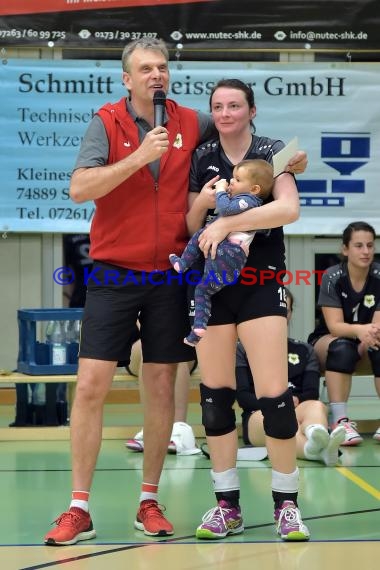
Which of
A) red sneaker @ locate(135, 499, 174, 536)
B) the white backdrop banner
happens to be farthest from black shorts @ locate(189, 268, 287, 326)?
the white backdrop banner

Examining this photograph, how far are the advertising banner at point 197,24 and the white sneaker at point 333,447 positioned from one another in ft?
11.2

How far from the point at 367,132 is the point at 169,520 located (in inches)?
173

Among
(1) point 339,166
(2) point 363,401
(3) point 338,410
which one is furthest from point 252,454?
(1) point 339,166

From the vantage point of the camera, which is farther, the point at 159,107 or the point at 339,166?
the point at 339,166

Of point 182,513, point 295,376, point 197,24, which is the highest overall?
point 197,24

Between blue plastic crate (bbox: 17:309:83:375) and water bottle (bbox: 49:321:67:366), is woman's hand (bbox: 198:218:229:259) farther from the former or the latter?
water bottle (bbox: 49:321:67:366)

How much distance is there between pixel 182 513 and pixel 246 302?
107cm

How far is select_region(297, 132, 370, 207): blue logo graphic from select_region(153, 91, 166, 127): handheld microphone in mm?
4114

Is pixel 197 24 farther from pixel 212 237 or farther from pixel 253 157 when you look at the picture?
pixel 212 237

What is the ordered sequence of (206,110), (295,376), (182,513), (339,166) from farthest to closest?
(339,166) → (206,110) → (295,376) → (182,513)

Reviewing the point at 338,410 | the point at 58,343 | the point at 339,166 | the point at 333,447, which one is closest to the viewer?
the point at 333,447

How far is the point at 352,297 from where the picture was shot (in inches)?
257

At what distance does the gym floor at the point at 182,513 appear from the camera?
365 cm

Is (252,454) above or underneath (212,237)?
underneath
